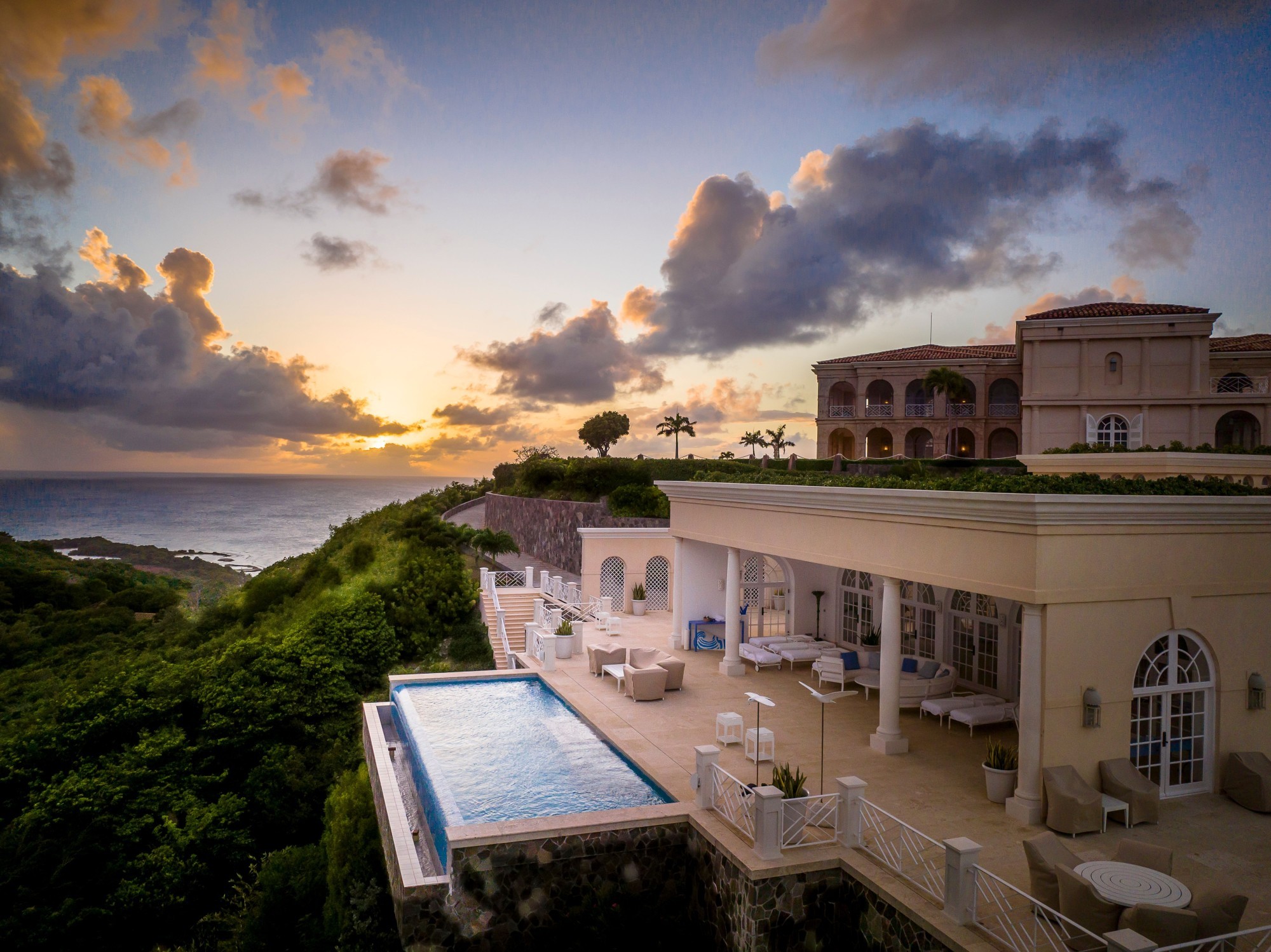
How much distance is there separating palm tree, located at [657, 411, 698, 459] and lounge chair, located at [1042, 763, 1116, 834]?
48660 mm

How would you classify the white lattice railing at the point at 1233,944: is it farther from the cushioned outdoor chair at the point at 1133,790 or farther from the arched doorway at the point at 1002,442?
the arched doorway at the point at 1002,442

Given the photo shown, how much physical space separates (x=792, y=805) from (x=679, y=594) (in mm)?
10873

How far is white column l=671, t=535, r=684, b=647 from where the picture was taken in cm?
1892

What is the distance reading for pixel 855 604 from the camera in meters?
17.9

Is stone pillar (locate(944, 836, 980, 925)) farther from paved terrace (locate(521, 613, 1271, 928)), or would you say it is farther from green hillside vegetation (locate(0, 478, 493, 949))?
green hillside vegetation (locate(0, 478, 493, 949))

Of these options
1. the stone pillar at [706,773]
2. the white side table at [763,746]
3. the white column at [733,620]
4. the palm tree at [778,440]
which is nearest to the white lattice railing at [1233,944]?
the stone pillar at [706,773]

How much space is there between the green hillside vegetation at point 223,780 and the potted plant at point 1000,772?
759 cm

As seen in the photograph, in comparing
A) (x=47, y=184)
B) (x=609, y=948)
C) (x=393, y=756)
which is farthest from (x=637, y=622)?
(x=47, y=184)

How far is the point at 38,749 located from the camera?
1731 cm

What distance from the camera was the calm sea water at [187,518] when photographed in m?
103

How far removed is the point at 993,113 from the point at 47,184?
4040 centimetres

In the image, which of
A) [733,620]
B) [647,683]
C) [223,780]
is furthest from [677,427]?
[647,683]

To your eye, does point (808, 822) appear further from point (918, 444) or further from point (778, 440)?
point (778, 440)

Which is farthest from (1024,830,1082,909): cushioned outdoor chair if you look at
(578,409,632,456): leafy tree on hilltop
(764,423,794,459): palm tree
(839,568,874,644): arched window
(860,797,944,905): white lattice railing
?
(578,409,632,456): leafy tree on hilltop
